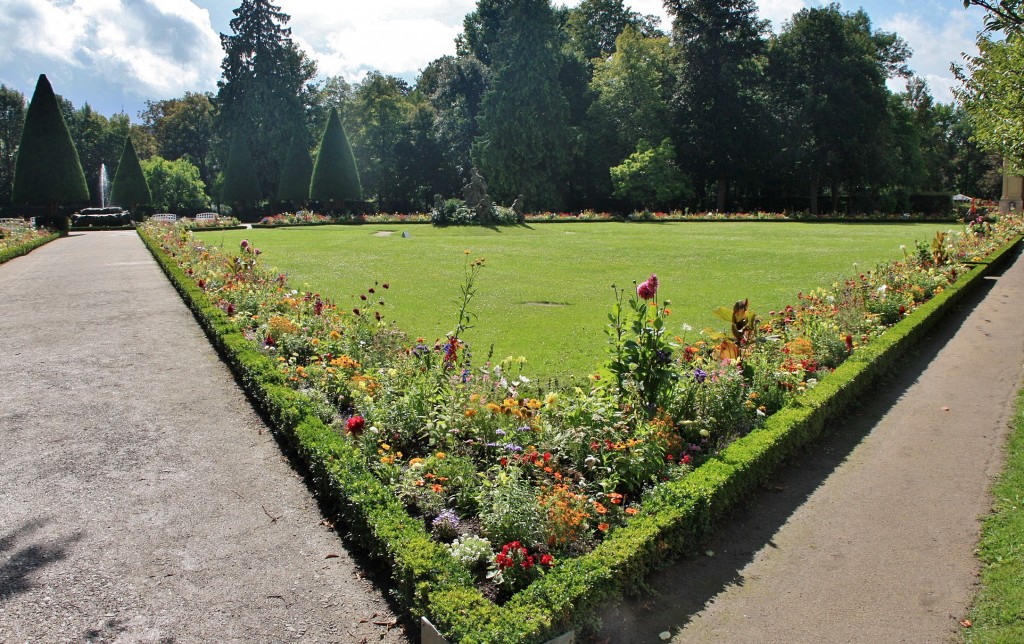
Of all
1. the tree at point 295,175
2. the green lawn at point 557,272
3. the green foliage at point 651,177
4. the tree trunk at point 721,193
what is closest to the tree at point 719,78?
the tree trunk at point 721,193

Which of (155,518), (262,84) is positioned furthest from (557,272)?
(262,84)

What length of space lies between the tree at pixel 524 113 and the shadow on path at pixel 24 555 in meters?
34.0

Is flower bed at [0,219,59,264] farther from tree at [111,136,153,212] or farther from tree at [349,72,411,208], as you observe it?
tree at [349,72,411,208]

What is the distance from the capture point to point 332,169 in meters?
34.9

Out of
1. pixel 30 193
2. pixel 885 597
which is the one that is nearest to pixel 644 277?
pixel 885 597

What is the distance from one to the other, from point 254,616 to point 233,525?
92 centimetres

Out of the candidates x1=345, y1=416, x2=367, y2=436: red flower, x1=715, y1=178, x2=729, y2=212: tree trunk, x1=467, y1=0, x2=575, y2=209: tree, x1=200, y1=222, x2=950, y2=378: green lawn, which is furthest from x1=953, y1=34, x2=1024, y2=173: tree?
x1=715, y1=178, x2=729, y2=212: tree trunk

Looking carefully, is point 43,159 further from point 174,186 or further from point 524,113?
point 524,113

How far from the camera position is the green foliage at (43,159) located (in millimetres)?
26062

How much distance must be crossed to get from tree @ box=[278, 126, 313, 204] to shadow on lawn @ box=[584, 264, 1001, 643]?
33.9m

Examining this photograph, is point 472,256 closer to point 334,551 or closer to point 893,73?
point 334,551

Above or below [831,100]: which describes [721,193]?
below

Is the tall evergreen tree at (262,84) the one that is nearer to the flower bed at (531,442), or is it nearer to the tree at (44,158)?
the tree at (44,158)

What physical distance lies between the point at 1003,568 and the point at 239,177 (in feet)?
126
